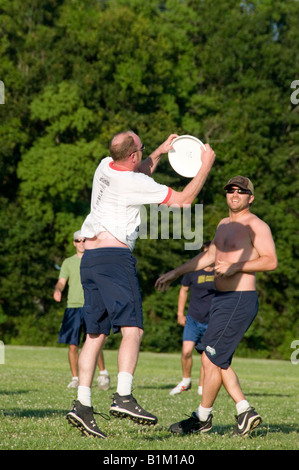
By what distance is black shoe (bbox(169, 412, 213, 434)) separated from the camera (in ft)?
23.1

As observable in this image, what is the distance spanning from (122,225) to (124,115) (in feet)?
108

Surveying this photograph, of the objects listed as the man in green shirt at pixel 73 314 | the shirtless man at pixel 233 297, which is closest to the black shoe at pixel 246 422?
the shirtless man at pixel 233 297

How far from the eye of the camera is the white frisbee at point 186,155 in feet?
22.3

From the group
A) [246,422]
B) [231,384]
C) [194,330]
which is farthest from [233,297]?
[194,330]

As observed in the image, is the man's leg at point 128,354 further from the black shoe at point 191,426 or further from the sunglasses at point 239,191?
the sunglasses at point 239,191

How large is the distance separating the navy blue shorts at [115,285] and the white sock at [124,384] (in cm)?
39

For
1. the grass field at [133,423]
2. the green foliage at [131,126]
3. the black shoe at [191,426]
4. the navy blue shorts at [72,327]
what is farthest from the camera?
the green foliage at [131,126]

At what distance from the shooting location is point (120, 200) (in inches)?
255

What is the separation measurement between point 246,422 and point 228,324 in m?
0.87

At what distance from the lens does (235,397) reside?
711 cm

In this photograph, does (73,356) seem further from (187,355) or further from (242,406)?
(242,406)

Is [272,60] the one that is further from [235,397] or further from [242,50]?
[235,397]
